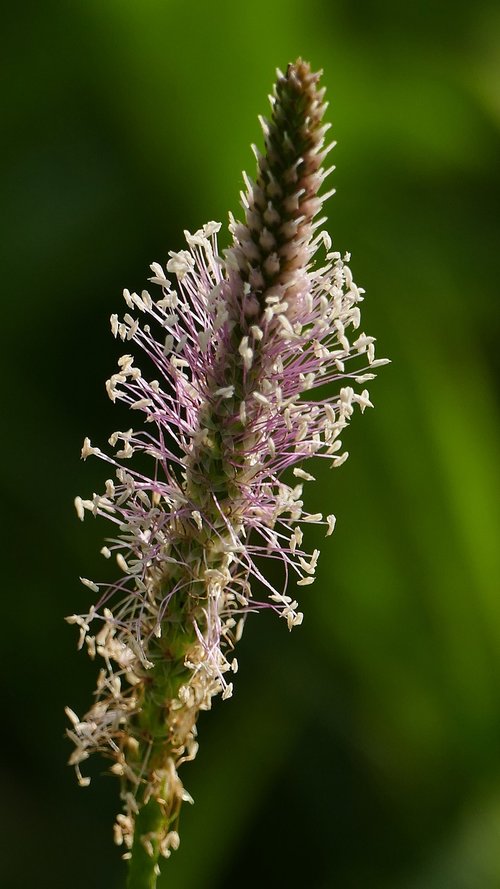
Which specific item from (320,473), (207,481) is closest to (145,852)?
(207,481)

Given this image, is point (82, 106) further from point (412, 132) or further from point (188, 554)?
point (188, 554)

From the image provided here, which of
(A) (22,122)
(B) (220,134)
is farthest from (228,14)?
(A) (22,122)

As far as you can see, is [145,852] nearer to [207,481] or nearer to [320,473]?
[207,481]

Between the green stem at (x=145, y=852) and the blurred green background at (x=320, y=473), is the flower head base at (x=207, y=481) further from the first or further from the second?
the blurred green background at (x=320, y=473)

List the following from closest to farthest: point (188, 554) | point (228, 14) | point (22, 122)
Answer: point (188, 554), point (228, 14), point (22, 122)

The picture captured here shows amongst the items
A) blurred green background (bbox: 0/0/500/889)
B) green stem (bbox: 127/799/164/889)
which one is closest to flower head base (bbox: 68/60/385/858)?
green stem (bbox: 127/799/164/889)

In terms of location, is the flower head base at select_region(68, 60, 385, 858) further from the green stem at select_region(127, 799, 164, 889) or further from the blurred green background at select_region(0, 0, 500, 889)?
the blurred green background at select_region(0, 0, 500, 889)
